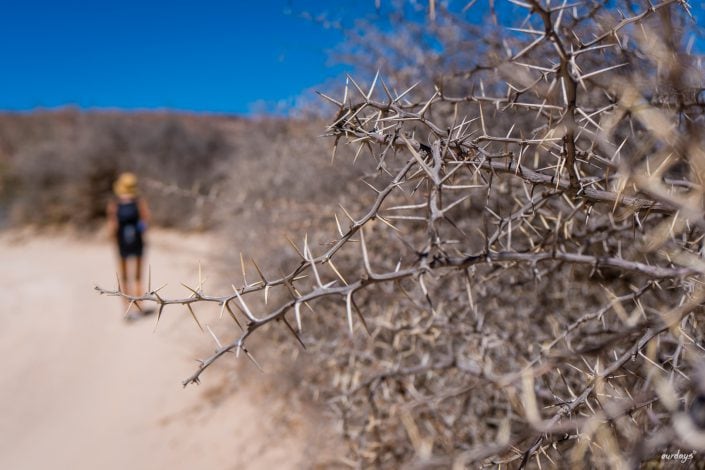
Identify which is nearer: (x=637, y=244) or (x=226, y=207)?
(x=637, y=244)

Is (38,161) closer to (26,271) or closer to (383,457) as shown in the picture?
(26,271)

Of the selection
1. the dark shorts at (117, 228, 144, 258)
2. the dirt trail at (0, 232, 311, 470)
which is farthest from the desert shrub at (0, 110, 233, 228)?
the dirt trail at (0, 232, 311, 470)

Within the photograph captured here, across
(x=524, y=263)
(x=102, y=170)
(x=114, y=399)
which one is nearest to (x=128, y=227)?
(x=114, y=399)

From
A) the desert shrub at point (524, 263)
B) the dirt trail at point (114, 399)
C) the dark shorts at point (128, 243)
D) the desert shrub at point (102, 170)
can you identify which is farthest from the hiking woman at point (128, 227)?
the desert shrub at point (102, 170)

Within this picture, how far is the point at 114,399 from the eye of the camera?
435 centimetres

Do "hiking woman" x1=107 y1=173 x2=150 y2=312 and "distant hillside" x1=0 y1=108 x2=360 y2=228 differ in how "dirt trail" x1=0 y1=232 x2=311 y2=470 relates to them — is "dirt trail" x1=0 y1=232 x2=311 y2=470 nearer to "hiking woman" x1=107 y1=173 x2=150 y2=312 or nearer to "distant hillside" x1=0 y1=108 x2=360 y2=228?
"hiking woman" x1=107 y1=173 x2=150 y2=312

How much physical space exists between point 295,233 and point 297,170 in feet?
3.16

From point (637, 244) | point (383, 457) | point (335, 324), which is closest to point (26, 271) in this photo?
point (335, 324)

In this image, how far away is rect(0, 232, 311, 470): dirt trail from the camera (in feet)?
11.4

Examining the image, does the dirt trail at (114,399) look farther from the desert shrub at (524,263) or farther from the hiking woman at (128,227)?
the desert shrub at (524,263)

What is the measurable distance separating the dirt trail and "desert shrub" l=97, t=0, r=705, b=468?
65cm

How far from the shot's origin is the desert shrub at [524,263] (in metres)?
0.99

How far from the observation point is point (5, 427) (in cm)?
403

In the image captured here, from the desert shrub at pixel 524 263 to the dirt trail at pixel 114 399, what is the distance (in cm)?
65
